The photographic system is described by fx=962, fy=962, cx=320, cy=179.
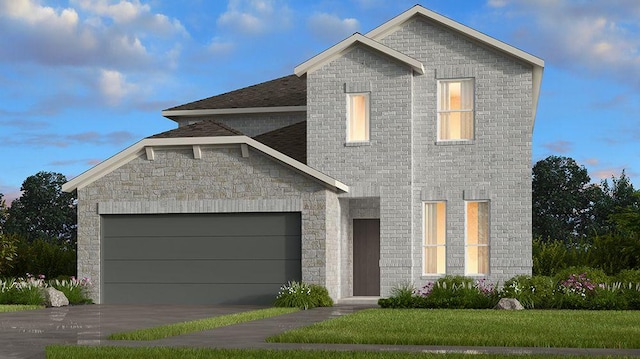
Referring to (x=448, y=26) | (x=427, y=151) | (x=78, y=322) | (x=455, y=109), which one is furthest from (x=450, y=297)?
(x=78, y=322)

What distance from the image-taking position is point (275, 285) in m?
26.4

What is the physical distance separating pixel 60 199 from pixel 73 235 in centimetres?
253

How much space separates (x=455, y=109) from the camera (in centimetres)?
2791

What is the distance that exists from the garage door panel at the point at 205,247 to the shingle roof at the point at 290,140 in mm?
3181

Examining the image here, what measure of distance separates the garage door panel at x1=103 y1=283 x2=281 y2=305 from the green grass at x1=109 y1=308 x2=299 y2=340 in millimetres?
3052

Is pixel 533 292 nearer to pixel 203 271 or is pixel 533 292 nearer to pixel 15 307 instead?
pixel 203 271

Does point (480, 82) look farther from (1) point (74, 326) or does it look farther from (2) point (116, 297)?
(1) point (74, 326)

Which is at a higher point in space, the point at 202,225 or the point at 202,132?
the point at 202,132

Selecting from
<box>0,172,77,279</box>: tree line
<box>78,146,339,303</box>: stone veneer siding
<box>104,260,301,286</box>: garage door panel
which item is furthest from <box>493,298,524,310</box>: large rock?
<box>0,172,77,279</box>: tree line

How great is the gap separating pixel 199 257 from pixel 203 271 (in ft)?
1.34

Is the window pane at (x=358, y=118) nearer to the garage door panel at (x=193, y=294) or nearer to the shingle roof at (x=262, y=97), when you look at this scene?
the shingle roof at (x=262, y=97)

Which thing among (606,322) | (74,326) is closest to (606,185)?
(606,322)

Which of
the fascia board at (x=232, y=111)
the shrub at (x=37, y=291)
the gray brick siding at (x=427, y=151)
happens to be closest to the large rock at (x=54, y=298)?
the shrub at (x=37, y=291)

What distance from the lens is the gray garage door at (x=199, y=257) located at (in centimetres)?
2645
